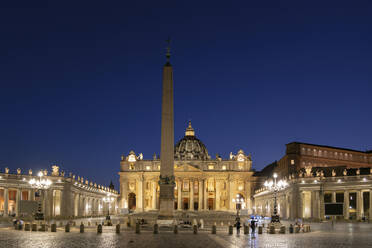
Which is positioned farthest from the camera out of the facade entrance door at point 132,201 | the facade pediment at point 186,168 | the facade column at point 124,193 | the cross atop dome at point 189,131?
the cross atop dome at point 189,131

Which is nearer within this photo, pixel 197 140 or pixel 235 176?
pixel 235 176

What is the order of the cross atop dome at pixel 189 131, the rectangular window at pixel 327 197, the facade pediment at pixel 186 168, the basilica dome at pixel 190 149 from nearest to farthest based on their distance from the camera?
the rectangular window at pixel 327 197, the facade pediment at pixel 186 168, the basilica dome at pixel 190 149, the cross atop dome at pixel 189 131

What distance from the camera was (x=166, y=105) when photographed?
4781 cm

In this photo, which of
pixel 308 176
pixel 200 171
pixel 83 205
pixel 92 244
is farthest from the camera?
pixel 200 171

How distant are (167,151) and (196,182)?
9645cm

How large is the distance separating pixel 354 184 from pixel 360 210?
12.9 ft

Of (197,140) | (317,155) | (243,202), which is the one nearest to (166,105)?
(317,155)

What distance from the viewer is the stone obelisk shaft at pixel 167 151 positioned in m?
46.9

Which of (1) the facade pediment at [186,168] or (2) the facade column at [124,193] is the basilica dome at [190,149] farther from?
(2) the facade column at [124,193]

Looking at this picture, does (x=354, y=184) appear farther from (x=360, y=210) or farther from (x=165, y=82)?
(x=165, y=82)

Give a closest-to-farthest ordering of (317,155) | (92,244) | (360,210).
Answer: (92,244)
(360,210)
(317,155)

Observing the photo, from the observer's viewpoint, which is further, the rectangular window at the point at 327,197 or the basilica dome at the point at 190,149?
the basilica dome at the point at 190,149

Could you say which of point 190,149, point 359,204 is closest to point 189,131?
point 190,149

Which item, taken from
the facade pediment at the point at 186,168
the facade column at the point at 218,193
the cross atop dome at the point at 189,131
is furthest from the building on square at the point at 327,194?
the cross atop dome at the point at 189,131
